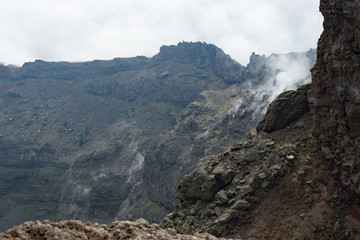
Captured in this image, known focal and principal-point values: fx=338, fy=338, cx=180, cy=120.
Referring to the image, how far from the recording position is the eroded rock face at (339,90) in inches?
954

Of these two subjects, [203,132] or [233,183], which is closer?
[233,183]

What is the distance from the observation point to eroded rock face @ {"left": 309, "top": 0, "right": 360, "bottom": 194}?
24234 mm

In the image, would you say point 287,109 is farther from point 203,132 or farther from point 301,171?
point 203,132

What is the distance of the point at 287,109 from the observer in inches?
1419

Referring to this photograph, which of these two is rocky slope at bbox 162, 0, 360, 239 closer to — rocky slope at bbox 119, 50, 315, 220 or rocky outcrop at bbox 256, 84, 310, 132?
rocky outcrop at bbox 256, 84, 310, 132

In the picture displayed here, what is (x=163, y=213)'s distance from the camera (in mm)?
115938

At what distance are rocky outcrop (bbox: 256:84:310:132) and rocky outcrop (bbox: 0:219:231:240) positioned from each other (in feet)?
67.0

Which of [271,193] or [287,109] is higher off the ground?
[287,109]

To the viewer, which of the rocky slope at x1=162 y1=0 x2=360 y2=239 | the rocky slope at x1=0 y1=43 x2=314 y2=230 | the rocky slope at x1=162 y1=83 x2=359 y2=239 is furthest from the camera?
the rocky slope at x1=0 y1=43 x2=314 y2=230

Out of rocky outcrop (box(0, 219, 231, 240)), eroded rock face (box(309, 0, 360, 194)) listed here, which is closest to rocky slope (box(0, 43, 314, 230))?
eroded rock face (box(309, 0, 360, 194))

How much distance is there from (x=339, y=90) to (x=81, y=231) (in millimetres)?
20866

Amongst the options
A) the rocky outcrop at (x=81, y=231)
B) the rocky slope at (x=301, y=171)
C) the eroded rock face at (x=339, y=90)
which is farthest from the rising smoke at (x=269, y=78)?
the rocky outcrop at (x=81, y=231)

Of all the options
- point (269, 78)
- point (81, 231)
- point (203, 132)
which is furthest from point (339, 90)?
point (269, 78)

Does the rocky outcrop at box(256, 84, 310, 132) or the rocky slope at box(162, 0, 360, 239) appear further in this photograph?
the rocky outcrop at box(256, 84, 310, 132)
